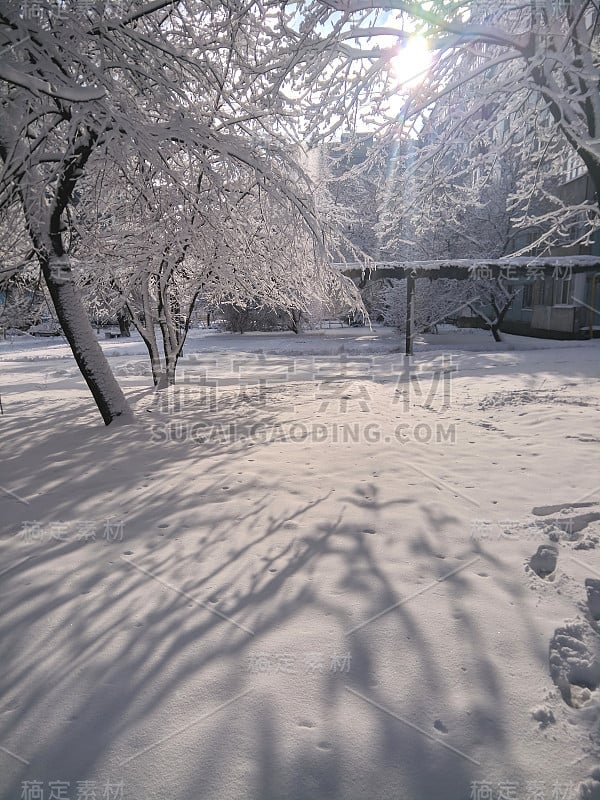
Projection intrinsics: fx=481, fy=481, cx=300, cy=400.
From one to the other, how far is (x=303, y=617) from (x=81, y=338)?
18.0 feet

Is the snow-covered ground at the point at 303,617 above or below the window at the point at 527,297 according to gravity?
below

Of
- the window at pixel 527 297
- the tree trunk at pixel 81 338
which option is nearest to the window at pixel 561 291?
the window at pixel 527 297

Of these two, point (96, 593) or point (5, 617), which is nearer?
point (5, 617)

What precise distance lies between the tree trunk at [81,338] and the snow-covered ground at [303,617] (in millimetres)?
974

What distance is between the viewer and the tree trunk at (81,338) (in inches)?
256

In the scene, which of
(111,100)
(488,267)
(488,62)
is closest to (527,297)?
(488,267)

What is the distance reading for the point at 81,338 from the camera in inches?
266

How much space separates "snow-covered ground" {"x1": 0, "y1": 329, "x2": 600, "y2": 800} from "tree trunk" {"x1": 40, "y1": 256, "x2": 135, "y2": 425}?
97cm

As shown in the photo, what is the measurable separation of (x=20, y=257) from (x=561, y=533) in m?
8.43

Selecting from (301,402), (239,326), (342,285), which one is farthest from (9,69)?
(239,326)

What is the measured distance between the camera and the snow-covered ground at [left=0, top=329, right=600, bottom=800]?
1855 mm

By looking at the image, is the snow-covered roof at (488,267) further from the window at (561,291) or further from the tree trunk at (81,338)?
the tree trunk at (81,338)

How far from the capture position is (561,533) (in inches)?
144

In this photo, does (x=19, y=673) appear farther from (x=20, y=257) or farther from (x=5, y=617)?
(x=20, y=257)
